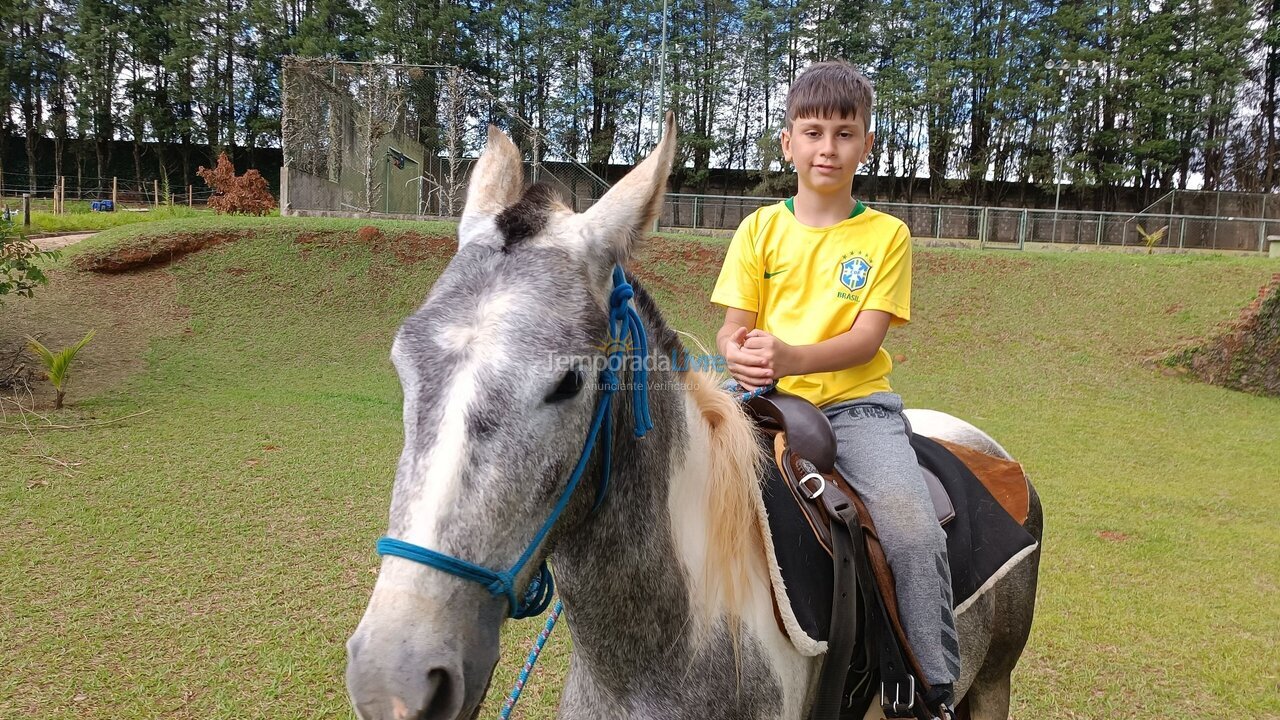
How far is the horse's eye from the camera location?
3.63 ft

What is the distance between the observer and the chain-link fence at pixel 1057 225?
65.1 ft

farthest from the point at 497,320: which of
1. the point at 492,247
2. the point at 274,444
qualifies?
the point at 274,444

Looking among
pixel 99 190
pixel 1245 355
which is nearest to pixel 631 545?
pixel 1245 355

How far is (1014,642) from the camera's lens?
276 centimetres

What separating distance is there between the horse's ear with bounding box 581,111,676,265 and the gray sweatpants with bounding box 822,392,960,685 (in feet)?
3.19

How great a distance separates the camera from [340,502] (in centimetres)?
582

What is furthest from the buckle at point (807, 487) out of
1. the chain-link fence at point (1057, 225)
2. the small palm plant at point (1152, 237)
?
the small palm plant at point (1152, 237)

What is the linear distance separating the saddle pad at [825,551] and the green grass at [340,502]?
74cm

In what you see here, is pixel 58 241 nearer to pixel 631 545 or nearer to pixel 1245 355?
pixel 631 545

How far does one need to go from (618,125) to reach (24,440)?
104ft

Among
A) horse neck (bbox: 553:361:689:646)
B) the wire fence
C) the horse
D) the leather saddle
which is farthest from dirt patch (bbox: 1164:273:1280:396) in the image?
the wire fence

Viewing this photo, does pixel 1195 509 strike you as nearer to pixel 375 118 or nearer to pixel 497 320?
pixel 497 320

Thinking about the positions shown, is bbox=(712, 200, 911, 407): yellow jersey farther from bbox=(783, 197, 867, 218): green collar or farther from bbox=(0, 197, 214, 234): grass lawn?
bbox=(0, 197, 214, 234): grass lawn

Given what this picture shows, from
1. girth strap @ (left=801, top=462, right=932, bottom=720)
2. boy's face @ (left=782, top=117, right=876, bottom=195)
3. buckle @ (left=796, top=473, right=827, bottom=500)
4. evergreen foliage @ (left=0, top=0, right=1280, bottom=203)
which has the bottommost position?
girth strap @ (left=801, top=462, right=932, bottom=720)
